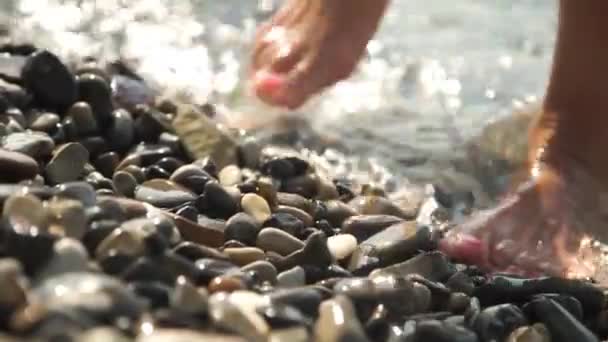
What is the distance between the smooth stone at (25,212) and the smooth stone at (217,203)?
56cm

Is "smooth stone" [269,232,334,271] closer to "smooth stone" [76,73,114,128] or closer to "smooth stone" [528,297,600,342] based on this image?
"smooth stone" [528,297,600,342]

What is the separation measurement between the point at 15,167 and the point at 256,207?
18.2 inches

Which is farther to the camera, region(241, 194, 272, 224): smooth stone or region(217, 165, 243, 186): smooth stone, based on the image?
region(217, 165, 243, 186): smooth stone

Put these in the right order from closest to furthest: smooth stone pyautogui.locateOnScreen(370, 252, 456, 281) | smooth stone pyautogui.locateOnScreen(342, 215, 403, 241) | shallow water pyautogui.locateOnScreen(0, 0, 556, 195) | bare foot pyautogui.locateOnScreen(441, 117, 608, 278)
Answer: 1. smooth stone pyautogui.locateOnScreen(370, 252, 456, 281)
2. smooth stone pyautogui.locateOnScreen(342, 215, 403, 241)
3. bare foot pyautogui.locateOnScreen(441, 117, 608, 278)
4. shallow water pyautogui.locateOnScreen(0, 0, 556, 195)

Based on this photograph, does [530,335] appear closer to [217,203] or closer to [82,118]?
[217,203]

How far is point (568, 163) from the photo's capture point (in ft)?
6.88

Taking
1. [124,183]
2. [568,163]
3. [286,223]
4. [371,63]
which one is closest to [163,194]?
[124,183]

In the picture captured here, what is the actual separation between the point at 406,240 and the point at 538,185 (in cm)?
55

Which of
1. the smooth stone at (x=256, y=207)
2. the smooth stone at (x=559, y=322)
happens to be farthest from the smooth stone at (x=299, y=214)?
the smooth stone at (x=559, y=322)

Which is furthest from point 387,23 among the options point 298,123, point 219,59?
point 298,123

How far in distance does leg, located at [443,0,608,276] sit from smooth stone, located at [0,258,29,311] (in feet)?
3.77

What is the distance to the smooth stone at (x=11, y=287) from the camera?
3.01ft

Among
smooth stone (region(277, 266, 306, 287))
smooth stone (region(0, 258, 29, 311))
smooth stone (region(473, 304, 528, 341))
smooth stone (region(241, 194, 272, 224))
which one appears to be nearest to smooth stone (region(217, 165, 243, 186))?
smooth stone (region(241, 194, 272, 224))

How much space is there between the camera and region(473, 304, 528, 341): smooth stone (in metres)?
1.38
